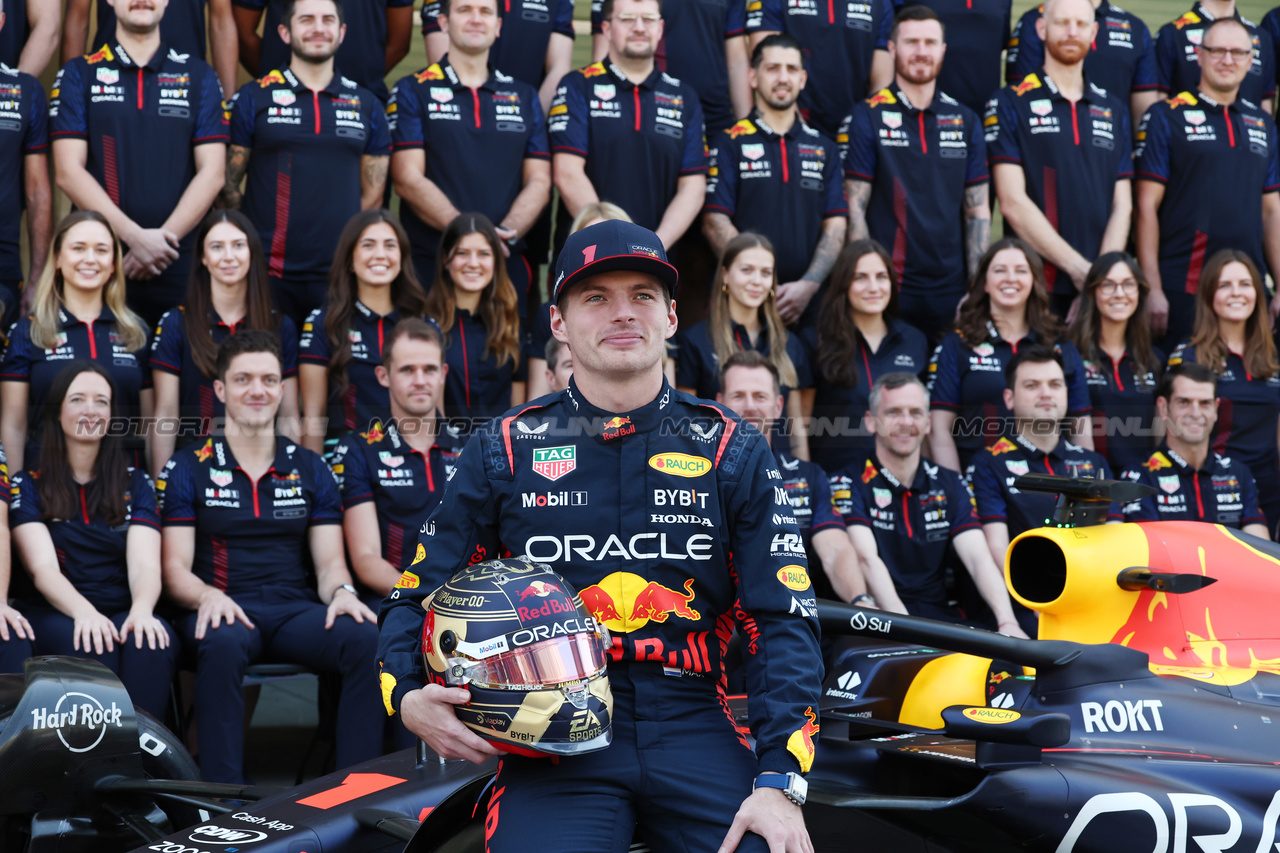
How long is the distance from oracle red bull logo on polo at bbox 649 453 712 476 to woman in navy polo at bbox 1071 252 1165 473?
16.0ft

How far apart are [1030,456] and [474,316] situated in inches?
112

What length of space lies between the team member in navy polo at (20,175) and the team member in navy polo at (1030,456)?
4669mm

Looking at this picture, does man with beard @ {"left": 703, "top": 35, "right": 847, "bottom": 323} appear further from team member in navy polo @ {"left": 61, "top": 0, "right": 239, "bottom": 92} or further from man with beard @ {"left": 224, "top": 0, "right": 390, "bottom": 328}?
team member in navy polo @ {"left": 61, "top": 0, "right": 239, "bottom": 92}

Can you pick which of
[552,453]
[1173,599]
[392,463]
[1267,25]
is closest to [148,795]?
[552,453]

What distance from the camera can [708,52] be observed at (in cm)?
748

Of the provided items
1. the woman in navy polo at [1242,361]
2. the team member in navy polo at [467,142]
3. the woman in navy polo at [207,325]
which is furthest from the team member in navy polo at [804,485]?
the woman in navy polo at [1242,361]

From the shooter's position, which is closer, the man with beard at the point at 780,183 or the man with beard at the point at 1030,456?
the man with beard at the point at 1030,456

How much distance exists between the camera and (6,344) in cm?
564

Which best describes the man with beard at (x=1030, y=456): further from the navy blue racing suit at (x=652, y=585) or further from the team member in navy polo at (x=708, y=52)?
the navy blue racing suit at (x=652, y=585)

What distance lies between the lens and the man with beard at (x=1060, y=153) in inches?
286

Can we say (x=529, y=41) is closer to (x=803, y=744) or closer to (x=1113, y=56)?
(x=1113, y=56)

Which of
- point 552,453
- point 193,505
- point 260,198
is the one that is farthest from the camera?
point 260,198

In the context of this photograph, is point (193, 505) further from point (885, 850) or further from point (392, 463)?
point (885, 850)

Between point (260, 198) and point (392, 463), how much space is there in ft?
5.38
